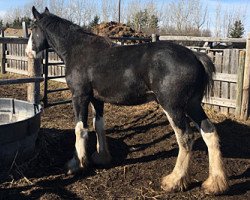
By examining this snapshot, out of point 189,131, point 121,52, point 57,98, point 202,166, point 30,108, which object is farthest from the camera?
point 57,98

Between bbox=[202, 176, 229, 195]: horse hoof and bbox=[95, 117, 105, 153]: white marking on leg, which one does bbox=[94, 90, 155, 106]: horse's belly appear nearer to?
bbox=[95, 117, 105, 153]: white marking on leg

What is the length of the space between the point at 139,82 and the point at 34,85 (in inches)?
98.8

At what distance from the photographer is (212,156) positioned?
4.11 metres

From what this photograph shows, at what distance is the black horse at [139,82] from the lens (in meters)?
3.93

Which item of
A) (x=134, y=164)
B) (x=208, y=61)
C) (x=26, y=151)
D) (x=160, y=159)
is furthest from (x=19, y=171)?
(x=208, y=61)

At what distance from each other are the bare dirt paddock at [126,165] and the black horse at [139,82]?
0.75ft

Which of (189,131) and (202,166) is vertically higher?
(189,131)

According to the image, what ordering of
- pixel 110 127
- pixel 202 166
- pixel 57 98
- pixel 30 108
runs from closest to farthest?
pixel 202 166, pixel 30 108, pixel 110 127, pixel 57 98

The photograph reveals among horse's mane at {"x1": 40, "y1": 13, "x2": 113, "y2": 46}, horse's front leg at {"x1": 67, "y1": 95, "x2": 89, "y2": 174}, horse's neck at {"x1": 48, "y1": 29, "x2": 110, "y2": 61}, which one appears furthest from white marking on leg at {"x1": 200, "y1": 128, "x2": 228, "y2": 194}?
horse's mane at {"x1": 40, "y1": 13, "x2": 113, "y2": 46}

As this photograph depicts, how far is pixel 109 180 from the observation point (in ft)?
14.4

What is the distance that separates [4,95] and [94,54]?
572cm

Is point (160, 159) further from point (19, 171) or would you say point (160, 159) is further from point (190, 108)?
point (19, 171)

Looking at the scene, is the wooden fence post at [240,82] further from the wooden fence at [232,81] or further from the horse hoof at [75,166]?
the horse hoof at [75,166]

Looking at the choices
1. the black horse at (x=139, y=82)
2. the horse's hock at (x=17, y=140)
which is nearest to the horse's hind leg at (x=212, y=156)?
the black horse at (x=139, y=82)
